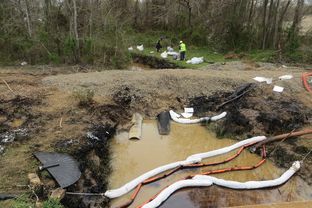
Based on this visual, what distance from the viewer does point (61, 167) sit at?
590 cm

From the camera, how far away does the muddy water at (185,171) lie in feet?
19.0

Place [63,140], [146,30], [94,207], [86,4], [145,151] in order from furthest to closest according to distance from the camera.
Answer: [146,30] < [86,4] < [145,151] < [63,140] < [94,207]

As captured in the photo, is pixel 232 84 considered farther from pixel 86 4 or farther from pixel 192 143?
pixel 86 4

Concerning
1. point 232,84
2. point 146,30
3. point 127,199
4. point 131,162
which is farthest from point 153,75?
point 146,30

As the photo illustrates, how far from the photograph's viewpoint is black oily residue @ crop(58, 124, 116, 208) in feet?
17.8

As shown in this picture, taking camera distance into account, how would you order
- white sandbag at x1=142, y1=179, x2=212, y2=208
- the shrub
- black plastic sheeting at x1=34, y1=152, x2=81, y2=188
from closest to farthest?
1. the shrub
2. white sandbag at x1=142, y1=179, x2=212, y2=208
3. black plastic sheeting at x1=34, y1=152, x2=81, y2=188

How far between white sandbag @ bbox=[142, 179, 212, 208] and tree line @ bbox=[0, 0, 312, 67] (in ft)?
27.1

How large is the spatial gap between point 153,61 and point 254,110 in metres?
9.08

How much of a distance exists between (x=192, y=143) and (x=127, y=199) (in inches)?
110

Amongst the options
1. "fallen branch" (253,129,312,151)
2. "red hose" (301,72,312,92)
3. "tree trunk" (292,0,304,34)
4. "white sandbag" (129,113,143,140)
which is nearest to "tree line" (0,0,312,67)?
"tree trunk" (292,0,304,34)

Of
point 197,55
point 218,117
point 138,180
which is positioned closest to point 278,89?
point 218,117

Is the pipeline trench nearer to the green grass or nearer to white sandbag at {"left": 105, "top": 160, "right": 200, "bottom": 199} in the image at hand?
white sandbag at {"left": 105, "top": 160, "right": 200, "bottom": 199}

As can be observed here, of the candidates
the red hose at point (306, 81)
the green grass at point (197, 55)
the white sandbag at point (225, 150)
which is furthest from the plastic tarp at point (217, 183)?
the green grass at point (197, 55)

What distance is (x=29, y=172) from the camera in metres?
5.66
